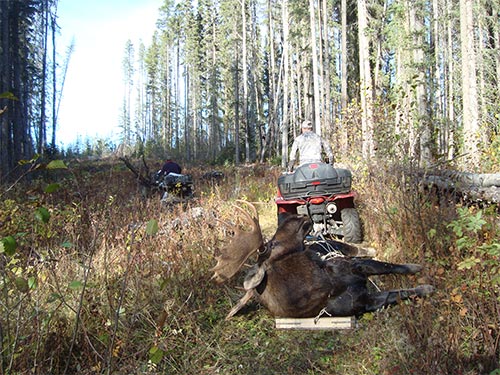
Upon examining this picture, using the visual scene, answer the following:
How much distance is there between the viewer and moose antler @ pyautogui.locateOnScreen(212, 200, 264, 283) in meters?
3.91

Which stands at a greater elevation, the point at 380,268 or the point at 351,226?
the point at 351,226

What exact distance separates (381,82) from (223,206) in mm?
13815

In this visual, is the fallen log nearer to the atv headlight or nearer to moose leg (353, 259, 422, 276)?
the atv headlight

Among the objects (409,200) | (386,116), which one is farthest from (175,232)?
(386,116)

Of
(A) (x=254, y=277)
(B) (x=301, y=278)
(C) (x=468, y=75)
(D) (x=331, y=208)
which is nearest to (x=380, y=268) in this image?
(B) (x=301, y=278)

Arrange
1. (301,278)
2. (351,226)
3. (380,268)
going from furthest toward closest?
(351,226)
(380,268)
(301,278)

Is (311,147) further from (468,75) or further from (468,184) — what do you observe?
(468,75)

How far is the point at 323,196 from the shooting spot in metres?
6.27

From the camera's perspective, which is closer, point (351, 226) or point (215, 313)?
point (215, 313)

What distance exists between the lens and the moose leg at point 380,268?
4.04 m

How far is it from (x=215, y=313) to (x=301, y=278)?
3.36 feet

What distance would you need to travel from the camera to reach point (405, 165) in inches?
213

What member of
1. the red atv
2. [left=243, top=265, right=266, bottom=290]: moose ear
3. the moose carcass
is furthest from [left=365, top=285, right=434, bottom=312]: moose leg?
the red atv

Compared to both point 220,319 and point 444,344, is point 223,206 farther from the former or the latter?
point 444,344
